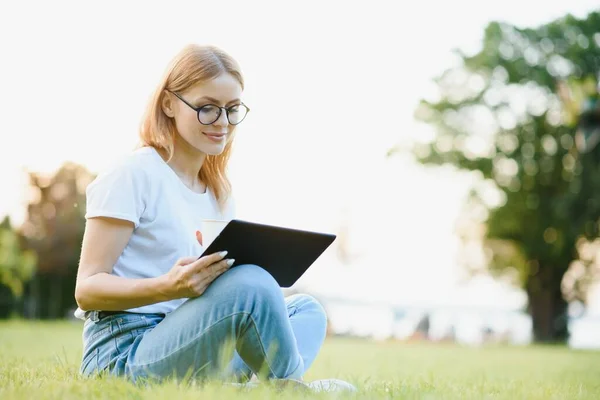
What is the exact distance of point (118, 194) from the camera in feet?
8.93

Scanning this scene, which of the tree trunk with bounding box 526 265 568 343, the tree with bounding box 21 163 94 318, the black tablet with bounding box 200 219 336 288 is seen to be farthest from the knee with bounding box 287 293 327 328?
the tree with bounding box 21 163 94 318

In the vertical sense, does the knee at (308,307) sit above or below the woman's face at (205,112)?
below

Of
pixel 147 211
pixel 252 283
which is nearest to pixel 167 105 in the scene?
pixel 147 211

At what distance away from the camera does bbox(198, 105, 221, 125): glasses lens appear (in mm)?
3027

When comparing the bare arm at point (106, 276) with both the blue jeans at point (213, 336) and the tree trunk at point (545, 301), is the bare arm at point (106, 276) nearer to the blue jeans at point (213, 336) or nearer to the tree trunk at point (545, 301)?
the blue jeans at point (213, 336)

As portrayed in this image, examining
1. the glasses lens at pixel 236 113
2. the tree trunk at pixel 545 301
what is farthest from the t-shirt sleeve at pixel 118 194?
the tree trunk at pixel 545 301

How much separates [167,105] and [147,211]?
51cm

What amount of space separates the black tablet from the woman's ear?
0.74 metres

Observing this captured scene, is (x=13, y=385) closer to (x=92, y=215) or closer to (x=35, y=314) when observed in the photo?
(x=92, y=215)

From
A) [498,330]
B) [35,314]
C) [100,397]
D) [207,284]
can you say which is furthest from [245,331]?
[35,314]

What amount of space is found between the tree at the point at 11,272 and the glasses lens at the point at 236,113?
26.5m

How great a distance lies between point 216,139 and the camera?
3.09 m

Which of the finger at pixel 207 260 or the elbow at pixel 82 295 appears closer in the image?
the finger at pixel 207 260

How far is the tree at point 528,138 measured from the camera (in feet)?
73.0
